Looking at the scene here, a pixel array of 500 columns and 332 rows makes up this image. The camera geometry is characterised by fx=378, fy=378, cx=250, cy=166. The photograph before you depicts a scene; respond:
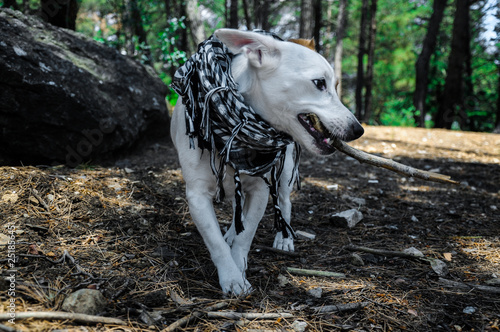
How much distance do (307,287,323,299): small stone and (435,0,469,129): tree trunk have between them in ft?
39.3

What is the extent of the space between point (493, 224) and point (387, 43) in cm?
2093

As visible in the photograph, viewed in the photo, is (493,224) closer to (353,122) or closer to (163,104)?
(353,122)

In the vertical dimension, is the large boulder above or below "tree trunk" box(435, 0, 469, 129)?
below

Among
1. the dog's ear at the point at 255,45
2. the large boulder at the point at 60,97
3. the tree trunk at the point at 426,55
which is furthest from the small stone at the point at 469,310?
the tree trunk at the point at 426,55

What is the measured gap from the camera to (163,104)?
6.06 meters

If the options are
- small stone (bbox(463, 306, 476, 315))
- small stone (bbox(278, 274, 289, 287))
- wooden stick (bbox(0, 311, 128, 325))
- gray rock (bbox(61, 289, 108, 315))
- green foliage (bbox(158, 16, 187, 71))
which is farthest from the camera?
green foliage (bbox(158, 16, 187, 71))

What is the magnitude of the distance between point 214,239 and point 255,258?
2.13ft

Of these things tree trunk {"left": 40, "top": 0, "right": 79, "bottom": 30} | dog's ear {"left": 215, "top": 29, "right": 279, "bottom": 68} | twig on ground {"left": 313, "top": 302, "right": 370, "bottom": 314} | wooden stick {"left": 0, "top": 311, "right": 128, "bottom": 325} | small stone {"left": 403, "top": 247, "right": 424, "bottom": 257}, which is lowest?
twig on ground {"left": 313, "top": 302, "right": 370, "bottom": 314}

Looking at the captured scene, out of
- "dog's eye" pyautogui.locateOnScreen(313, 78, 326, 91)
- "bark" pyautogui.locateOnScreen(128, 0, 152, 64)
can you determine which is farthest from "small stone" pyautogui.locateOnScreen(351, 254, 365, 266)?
"bark" pyautogui.locateOnScreen(128, 0, 152, 64)

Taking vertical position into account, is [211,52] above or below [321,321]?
above

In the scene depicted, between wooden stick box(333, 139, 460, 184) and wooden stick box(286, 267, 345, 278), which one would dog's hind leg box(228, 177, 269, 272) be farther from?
wooden stick box(333, 139, 460, 184)

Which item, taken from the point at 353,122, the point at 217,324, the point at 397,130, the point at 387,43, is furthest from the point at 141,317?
the point at 387,43

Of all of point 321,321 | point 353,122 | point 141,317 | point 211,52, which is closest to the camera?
point 141,317

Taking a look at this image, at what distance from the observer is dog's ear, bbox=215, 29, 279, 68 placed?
7.30ft
